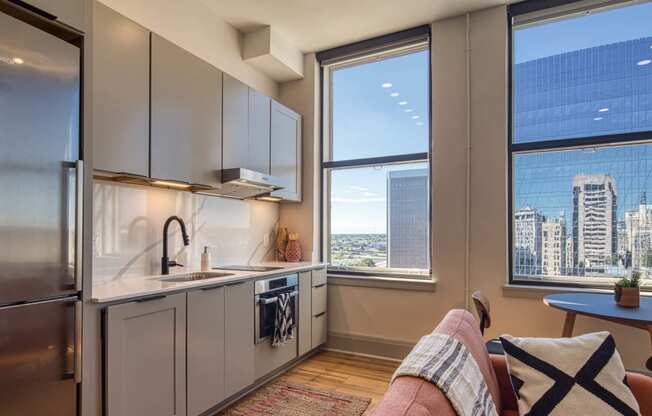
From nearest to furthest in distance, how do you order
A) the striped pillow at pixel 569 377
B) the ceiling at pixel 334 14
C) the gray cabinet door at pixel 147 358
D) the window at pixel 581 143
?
1. the striped pillow at pixel 569 377
2. the gray cabinet door at pixel 147 358
3. the window at pixel 581 143
4. the ceiling at pixel 334 14

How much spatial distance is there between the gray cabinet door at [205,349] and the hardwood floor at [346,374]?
0.86 metres

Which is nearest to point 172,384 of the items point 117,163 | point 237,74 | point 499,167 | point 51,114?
point 117,163

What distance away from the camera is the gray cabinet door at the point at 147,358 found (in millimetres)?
1845

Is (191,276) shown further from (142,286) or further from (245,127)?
(245,127)

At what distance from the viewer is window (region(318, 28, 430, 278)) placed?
3.73 m

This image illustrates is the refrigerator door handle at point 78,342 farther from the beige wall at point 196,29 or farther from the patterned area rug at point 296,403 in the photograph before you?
the beige wall at point 196,29

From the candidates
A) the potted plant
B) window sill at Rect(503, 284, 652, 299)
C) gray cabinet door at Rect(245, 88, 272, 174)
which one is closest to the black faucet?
gray cabinet door at Rect(245, 88, 272, 174)

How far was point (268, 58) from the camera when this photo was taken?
12.0ft

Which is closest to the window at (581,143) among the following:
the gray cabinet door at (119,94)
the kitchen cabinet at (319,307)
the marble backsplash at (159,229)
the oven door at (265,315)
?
the kitchen cabinet at (319,307)

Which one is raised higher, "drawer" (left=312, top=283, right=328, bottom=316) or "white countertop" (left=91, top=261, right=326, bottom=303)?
"white countertop" (left=91, top=261, right=326, bottom=303)

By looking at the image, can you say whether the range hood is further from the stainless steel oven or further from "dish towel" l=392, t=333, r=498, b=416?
"dish towel" l=392, t=333, r=498, b=416

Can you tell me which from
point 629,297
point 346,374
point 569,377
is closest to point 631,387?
point 569,377

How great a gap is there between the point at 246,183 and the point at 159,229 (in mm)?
736

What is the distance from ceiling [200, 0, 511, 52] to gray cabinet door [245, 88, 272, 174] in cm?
68
